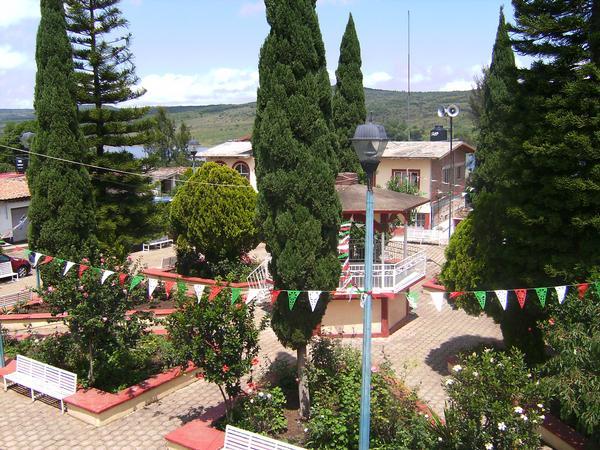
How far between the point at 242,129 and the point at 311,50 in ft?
398

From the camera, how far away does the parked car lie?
2221 centimetres

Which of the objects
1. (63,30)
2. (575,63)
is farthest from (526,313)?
(63,30)

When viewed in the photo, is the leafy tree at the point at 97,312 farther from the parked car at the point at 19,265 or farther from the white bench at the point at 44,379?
the parked car at the point at 19,265

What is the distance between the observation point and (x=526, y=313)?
10867mm

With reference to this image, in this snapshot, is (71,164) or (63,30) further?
(63,30)

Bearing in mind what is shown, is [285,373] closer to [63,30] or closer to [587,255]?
[587,255]

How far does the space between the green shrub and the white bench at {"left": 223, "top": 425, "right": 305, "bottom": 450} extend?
232cm

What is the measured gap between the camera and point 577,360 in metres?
7.75

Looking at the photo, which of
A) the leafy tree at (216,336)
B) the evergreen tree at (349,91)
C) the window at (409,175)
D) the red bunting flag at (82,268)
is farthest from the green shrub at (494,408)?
the window at (409,175)

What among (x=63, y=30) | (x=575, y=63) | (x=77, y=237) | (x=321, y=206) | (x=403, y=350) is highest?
(x=63, y=30)

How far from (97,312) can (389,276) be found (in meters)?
7.39

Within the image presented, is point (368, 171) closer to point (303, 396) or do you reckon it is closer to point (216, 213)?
point (303, 396)

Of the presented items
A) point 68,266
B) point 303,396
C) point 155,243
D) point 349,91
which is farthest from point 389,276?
point 155,243

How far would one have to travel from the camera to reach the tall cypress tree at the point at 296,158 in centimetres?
908
